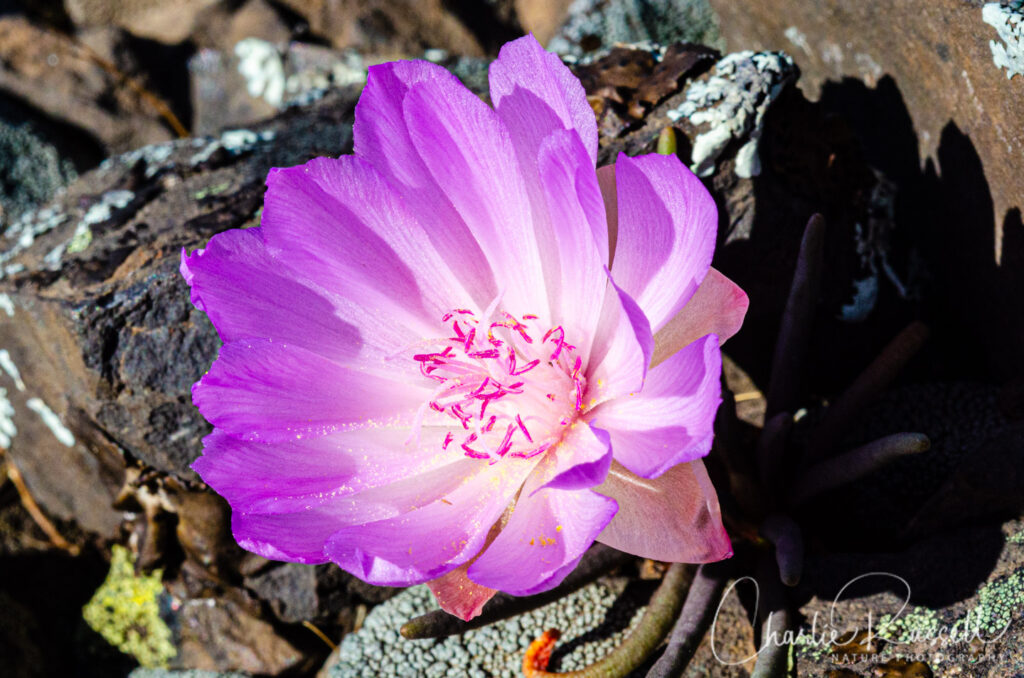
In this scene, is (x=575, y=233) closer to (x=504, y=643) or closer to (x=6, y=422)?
(x=504, y=643)

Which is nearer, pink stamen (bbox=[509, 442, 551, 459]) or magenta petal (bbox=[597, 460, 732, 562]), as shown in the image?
magenta petal (bbox=[597, 460, 732, 562])

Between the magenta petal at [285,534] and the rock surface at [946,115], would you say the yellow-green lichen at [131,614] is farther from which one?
the rock surface at [946,115]

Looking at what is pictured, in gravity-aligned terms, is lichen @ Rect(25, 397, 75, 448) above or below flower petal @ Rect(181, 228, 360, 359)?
below

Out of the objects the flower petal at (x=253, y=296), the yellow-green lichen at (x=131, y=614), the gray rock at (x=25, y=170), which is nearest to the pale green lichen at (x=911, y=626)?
the flower petal at (x=253, y=296)

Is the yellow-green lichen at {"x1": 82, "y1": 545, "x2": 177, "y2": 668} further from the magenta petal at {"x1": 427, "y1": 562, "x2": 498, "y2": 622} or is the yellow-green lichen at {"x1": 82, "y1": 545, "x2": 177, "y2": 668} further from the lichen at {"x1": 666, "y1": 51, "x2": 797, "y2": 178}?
the lichen at {"x1": 666, "y1": 51, "x2": 797, "y2": 178}

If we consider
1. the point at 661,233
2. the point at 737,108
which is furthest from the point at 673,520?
the point at 737,108

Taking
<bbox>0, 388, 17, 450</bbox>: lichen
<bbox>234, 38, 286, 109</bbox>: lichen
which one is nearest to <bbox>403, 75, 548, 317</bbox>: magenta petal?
<bbox>0, 388, 17, 450</bbox>: lichen

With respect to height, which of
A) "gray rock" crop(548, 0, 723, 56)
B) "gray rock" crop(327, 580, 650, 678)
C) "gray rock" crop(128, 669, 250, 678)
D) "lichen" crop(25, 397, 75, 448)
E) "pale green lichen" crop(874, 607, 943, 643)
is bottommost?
"gray rock" crop(128, 669, 250, 678)
